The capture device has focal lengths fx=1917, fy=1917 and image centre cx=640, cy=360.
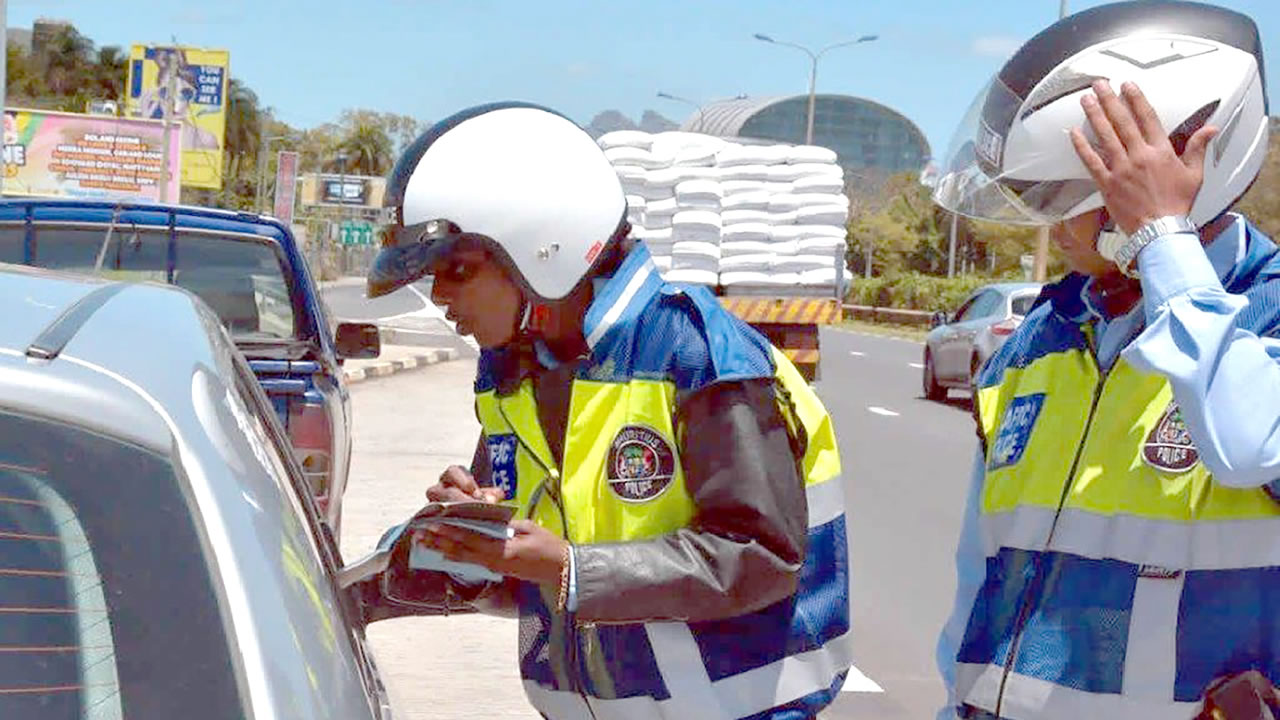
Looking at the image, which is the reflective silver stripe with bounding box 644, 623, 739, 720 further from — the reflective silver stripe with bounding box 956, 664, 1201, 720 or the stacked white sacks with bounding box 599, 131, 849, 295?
the stacked white sacks with bounding box 599, 131, 849, 295

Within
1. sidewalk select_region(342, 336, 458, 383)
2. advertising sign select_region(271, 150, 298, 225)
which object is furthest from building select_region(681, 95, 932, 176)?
sidewalk select_region(342, 336, 458, 383)

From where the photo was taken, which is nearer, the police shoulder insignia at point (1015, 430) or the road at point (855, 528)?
the police shoulder insignia at point (1015, 430)

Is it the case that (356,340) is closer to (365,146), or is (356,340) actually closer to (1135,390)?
(1135,390)

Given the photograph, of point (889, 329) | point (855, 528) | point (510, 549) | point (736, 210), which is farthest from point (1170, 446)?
point (889, 329)

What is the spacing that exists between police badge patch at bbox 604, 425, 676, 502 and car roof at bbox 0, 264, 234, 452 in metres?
0.61

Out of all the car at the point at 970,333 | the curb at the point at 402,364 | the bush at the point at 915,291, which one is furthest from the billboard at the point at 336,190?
the car at the point at 970,333

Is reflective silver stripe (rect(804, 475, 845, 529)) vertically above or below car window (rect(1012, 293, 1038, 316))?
above

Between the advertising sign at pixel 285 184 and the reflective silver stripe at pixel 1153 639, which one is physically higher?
the reflective silver stripe at pixel 1153 639

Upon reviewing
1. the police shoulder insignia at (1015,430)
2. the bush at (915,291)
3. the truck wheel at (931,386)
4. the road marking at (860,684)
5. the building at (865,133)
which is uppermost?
the building at (865,133)

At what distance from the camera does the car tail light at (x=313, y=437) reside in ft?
22.6

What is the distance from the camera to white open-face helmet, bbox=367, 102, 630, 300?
2730 mm

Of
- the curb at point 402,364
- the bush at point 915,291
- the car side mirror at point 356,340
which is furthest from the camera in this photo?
the bush at point 915,291

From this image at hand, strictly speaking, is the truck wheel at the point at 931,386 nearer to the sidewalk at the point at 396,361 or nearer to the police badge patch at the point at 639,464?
the sidewalk at the point at 396,361

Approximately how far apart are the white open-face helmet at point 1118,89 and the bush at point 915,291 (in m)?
46.8
